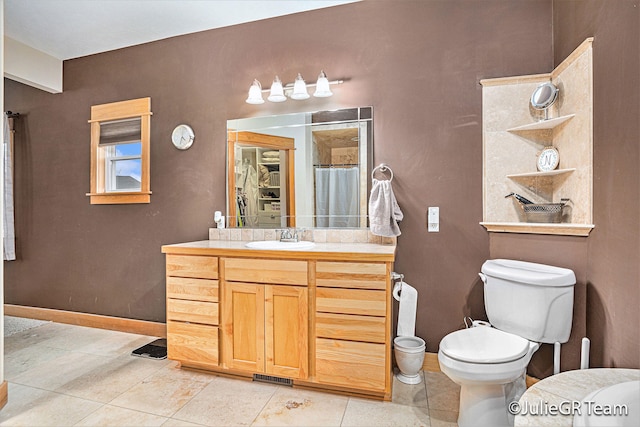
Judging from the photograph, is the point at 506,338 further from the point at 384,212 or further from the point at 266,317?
the point at 266,317

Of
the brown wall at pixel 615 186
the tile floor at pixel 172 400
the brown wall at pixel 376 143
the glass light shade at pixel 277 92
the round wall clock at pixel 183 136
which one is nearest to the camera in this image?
the brown wall at pixel 615 186

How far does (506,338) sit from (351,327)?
31.9 inches

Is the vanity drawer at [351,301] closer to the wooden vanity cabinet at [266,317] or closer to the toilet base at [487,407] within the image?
the wooden vanity cabinet at [266,317]

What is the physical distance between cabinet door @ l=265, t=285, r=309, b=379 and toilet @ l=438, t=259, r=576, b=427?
797 mm

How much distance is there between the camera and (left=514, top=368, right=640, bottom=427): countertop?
889 millimetres

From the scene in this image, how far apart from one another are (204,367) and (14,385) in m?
1.18

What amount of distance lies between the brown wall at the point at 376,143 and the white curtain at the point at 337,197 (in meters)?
0.28

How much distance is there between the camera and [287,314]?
6.64 feet

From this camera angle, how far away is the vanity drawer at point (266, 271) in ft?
6.56

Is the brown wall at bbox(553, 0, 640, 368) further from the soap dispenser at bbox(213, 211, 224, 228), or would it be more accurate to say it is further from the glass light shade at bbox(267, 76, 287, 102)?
the soap dispenser at bbox(213, 211, 224, 228)

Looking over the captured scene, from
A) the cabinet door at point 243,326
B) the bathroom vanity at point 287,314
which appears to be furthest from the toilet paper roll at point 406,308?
the cabinet door at point 243,326

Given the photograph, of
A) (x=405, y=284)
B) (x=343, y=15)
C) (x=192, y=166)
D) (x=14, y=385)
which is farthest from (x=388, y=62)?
(x=14, y=385)

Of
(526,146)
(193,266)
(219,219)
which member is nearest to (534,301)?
(526,146)

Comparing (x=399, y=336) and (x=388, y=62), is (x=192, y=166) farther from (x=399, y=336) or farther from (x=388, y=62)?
(x=399, y=336)
